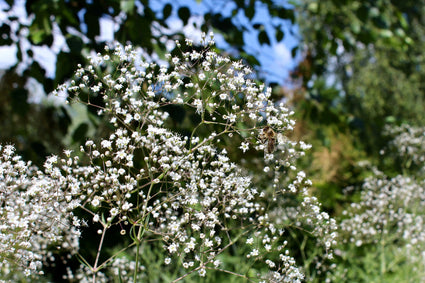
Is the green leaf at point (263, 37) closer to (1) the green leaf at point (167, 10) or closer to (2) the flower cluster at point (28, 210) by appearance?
(1) the green leaf at point (167, 10)

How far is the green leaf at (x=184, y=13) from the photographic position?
3074 millimetres

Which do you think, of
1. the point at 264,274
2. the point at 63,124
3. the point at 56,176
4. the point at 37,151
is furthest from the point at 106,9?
the point at 264,274

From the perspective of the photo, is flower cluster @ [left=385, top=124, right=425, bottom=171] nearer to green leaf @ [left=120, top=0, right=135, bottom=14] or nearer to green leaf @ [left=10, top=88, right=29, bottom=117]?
green leaf @ [left=120, top=0, right=135, bottom=14]

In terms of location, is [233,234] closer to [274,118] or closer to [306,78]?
[274,118]

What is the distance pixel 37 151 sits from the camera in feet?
9.52

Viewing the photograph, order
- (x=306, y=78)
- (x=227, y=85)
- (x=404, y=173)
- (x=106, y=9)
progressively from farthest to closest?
(x=306, y=78)
(x=404, y=173)
(x=106, y=9)
(x=227, y=85)

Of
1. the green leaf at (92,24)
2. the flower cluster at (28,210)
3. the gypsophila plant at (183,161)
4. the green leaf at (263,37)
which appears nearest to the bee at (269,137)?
the gypsophila plant at (183,161)

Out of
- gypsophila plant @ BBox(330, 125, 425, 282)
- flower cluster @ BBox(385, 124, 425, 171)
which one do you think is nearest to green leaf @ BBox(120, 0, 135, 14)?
gypsophila plant @ BBox(330, 125, 425, 282)

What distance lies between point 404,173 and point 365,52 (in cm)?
1040

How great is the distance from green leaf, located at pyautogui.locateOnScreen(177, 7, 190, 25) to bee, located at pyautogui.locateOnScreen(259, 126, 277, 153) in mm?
1900

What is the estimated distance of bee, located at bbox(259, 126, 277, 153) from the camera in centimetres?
145

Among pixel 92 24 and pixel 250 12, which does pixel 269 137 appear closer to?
pixel 92 24

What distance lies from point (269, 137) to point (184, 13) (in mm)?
1951

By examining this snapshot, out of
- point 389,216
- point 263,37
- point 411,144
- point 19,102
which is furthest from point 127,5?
point 411,144
